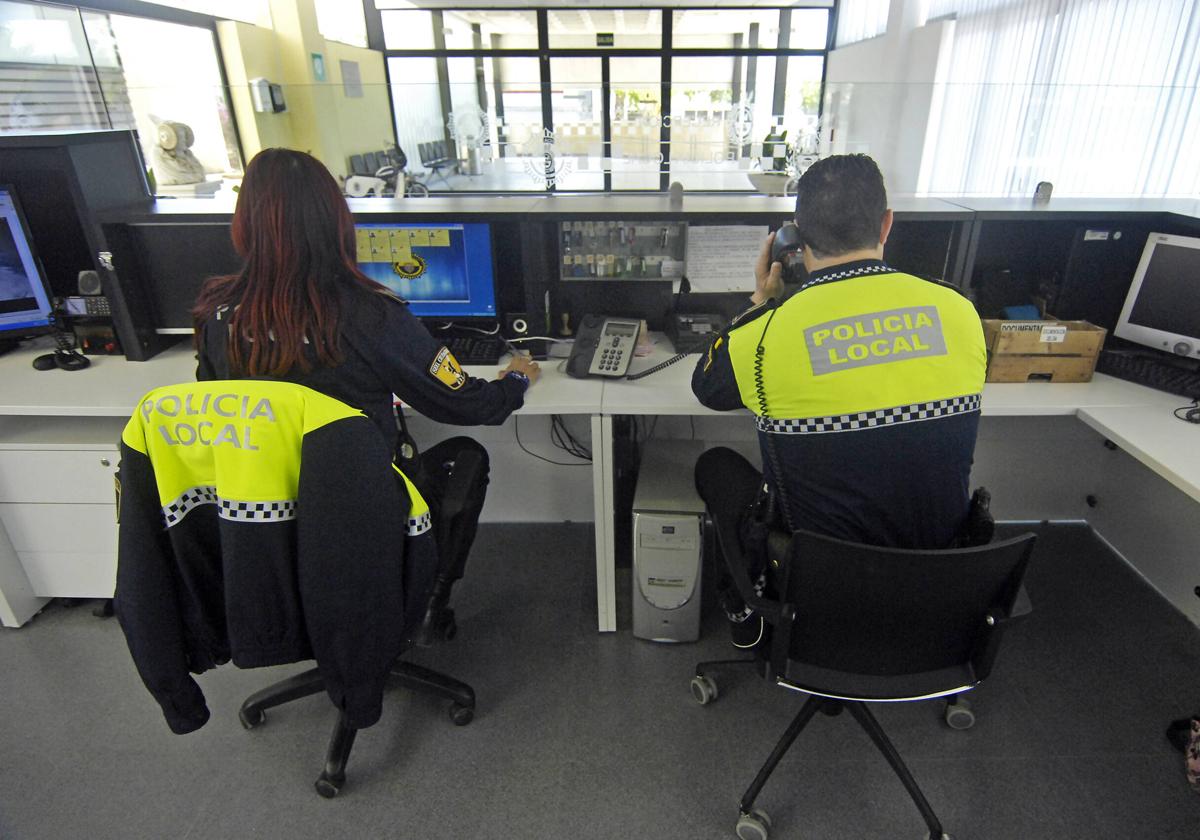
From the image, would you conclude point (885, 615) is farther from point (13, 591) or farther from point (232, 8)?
point (232, 8)

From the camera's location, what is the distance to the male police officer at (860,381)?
114 cm

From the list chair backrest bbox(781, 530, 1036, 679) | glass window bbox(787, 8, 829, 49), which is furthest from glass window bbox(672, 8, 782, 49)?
chair backrest bbox(781, 530, 1036, 679)

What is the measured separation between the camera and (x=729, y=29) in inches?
254

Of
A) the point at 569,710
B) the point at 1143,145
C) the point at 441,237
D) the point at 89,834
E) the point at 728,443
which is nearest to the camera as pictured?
the point at 89,834

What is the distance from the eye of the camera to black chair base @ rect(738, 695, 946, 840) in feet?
4.40

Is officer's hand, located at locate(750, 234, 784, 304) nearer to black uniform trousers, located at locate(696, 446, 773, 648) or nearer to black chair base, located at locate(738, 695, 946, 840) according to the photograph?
black uniform trousers, located at locate(696, 446, 773, 648)

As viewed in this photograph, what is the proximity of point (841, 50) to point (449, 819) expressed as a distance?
702 centimetres

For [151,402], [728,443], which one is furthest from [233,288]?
[728,443]

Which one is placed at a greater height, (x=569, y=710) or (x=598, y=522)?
(x=598, y=522)

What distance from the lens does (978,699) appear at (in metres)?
1.71

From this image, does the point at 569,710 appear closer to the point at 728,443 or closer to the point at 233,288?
the point at 728,443

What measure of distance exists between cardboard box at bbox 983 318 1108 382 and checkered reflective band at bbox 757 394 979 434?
75cm

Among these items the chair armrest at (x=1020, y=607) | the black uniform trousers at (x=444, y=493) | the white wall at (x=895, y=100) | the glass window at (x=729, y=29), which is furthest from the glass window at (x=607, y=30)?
the chair armrest at (x=1020, y=607)

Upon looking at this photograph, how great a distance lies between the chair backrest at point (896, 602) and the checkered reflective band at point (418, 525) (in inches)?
26.9
